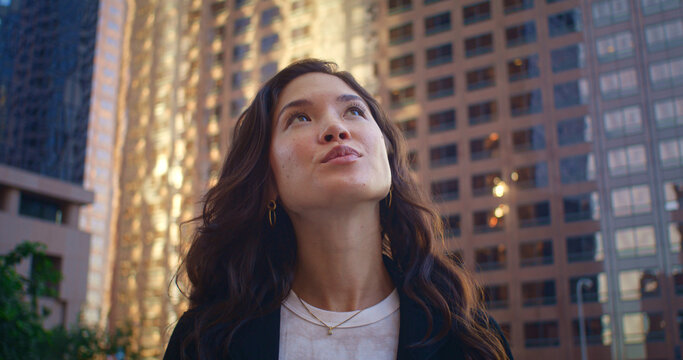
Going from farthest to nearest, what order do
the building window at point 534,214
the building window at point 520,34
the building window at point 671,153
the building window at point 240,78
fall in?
the building window at point 240,78
the building window at point 520,34
the building window at point 534,214
the building window at point 671,153

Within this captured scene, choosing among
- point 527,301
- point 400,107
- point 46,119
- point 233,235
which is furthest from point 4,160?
point 233,235

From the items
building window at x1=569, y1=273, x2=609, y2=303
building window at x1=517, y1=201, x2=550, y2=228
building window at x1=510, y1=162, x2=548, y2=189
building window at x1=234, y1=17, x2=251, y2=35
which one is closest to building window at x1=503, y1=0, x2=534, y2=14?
building window at x1=510, y1=162, x2=548, y2=189

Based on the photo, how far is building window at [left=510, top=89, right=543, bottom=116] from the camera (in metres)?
49.7

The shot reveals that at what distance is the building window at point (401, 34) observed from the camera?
56.9m

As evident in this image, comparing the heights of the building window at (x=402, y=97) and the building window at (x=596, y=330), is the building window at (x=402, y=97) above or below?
above

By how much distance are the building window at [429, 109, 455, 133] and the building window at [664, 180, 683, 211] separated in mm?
15988

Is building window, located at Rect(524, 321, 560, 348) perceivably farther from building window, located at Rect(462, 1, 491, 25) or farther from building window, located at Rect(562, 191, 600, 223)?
building window, located at Rect(462, 1, 491, 25)

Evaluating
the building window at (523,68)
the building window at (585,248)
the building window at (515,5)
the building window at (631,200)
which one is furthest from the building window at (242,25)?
the building window at (631,200)

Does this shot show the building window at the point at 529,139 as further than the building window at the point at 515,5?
No

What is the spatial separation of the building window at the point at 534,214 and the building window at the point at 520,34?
12727 millimetres

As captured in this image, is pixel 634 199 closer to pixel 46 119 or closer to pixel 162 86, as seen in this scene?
pixel 46 119

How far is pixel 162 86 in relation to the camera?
74875 mm

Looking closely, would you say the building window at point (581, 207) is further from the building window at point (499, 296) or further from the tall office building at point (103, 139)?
the tall office building at point (103, 139)

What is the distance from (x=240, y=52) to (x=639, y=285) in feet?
141
